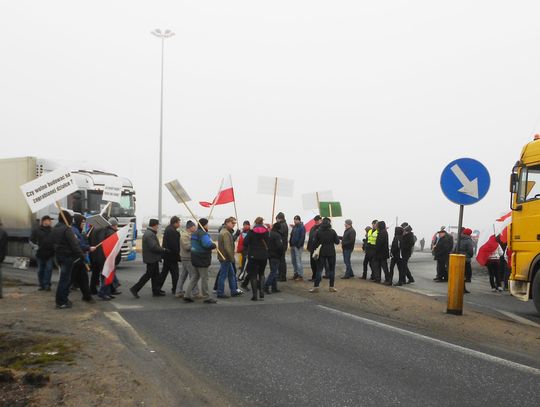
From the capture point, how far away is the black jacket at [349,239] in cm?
1535

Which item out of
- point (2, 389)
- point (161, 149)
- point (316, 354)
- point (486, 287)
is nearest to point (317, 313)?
point (316, 354)

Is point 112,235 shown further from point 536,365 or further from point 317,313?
point 536,365

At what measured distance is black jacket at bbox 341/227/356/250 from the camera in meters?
15.4

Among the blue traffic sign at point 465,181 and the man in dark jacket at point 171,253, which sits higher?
the blue traffic sign at point 465,181

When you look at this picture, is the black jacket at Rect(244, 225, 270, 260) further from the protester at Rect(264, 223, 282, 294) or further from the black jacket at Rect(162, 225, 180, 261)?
the black jacket at Rect(162, 225, 180, 261)

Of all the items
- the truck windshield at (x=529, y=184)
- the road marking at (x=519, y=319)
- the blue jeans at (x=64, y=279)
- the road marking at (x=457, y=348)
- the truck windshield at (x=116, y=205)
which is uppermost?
the truck windshield at (x=529, y=184)

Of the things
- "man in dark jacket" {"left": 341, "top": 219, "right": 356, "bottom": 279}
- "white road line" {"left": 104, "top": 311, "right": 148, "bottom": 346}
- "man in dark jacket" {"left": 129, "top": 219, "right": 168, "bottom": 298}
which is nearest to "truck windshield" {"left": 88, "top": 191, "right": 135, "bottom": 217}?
"man in dark jacket" {"left": 129, "top": 219, "right": 168, "bottom": 298}

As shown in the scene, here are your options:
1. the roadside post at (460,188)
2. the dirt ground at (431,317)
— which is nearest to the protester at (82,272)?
the dirt ground at (431,317)

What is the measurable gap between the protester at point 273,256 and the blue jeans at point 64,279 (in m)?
4.74

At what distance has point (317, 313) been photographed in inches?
373

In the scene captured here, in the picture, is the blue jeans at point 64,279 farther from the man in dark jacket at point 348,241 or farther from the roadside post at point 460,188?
the man in dark jacket at point 348,241

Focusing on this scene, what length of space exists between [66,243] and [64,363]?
4.38 m

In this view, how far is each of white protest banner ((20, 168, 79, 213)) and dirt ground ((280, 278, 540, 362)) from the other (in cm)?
600

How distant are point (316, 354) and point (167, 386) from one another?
85.7 inches
